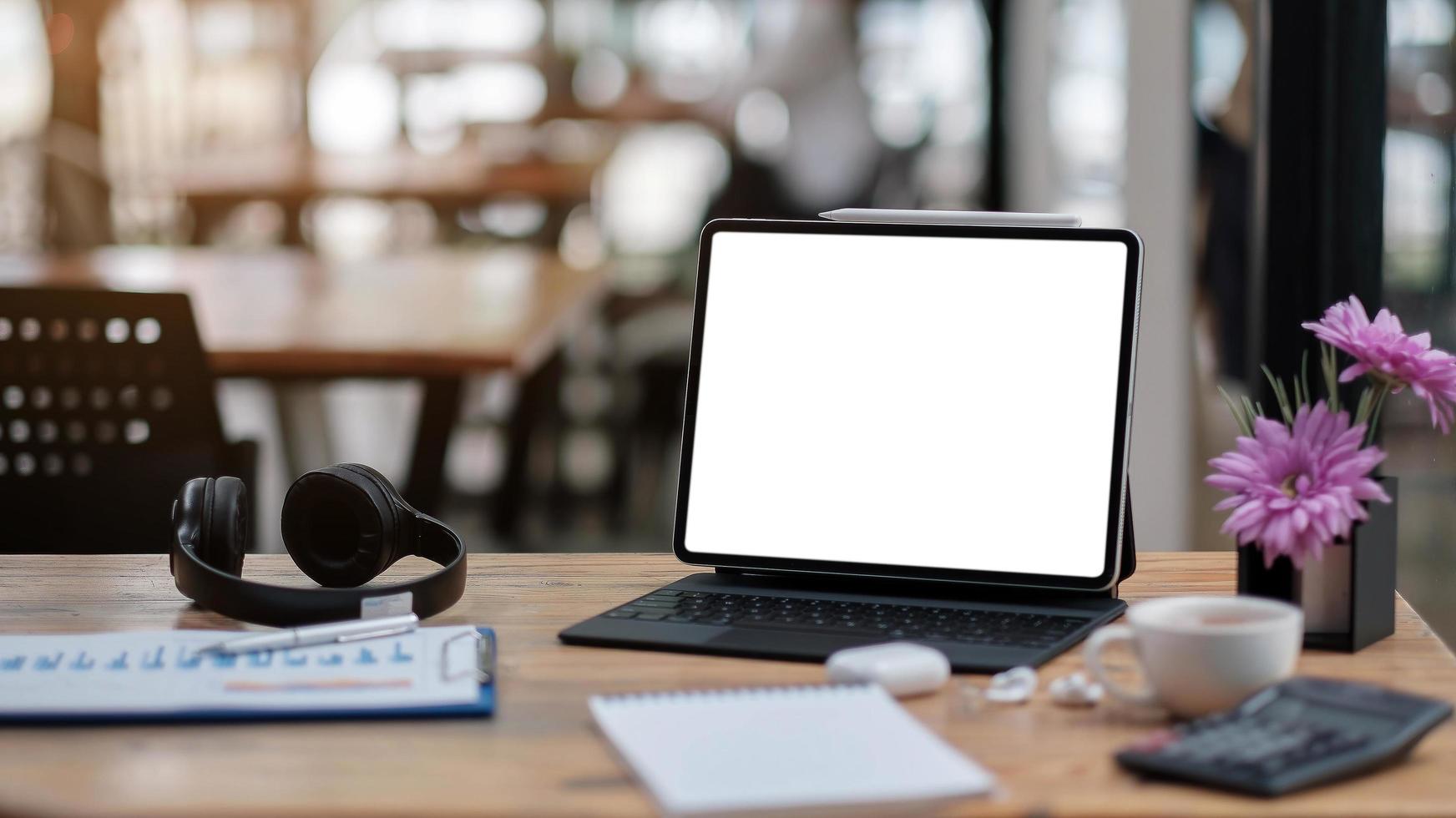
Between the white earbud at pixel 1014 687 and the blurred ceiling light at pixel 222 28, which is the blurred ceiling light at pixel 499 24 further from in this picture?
the white earbud at pixel 1014 687

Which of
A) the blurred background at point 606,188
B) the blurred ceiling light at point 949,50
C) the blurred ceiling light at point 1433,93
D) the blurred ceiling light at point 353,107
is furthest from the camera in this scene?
the blurred ceiling light at point 353,107

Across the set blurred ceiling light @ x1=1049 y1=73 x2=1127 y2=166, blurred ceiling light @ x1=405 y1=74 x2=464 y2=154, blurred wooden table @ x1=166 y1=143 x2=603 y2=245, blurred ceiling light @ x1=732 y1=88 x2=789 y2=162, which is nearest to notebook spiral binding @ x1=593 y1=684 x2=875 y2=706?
blurred ceiling light @ x1=1049 y1=73 x2=1127 y2=166

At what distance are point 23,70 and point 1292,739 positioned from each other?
7.42 meters

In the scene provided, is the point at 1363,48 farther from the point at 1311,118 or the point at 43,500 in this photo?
the point at 43,500

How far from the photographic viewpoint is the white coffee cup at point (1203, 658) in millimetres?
771

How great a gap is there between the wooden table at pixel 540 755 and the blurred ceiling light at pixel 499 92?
21.8 ft

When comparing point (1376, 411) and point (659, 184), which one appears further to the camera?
point (659, 184)

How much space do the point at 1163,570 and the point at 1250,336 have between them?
1.06 metres

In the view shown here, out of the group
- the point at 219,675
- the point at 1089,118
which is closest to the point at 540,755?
the point at 219,675

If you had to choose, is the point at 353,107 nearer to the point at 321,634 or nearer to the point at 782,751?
the point at 321,634

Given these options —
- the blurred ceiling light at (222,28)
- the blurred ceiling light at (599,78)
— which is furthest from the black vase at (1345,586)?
the blurred ceiling light at (222,28)

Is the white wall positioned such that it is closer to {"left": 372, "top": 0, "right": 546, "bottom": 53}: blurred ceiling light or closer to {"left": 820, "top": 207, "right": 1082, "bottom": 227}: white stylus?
{"left": 820, "top": 207, "right": 1082, "bottom": 227}: white stylus

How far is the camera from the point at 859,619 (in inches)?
38.1

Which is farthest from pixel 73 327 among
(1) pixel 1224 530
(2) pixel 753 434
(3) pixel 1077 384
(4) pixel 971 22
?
(4) pixel 971 22
